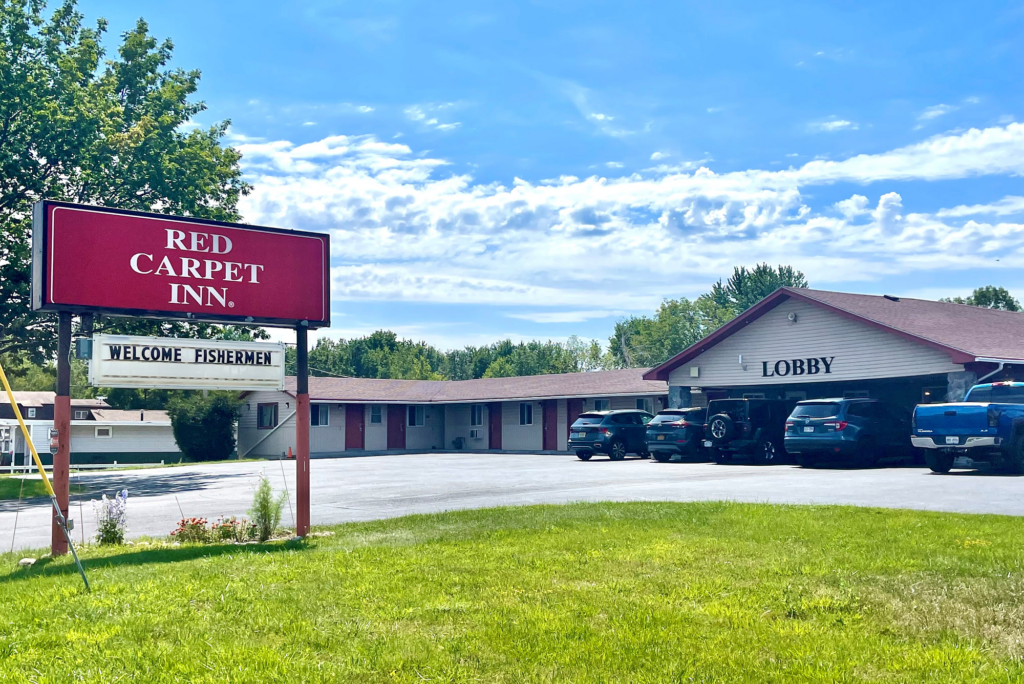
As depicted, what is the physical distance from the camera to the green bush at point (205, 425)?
1684 inches

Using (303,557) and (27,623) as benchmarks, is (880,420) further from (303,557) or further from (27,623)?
(27,623)

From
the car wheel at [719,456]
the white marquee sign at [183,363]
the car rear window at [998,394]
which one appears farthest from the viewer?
the car wheel at [719,456]

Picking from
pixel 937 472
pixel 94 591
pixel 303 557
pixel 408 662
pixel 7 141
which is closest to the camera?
pixel 408 662

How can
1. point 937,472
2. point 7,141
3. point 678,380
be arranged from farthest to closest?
point 678,380 → point 7,141 → point 937,472

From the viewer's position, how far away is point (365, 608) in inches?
289

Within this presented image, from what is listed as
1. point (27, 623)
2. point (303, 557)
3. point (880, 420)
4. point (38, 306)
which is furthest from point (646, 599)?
point (880, 420)

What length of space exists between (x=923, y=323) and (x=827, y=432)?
6.60m

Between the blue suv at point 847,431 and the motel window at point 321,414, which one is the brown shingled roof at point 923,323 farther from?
the motel window at point 321,414

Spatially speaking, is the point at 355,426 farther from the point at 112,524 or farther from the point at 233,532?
the point at 233,532

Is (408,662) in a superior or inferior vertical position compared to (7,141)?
inferior

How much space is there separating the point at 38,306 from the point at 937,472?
17.9m

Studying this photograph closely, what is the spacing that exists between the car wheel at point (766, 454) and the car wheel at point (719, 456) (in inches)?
30.7

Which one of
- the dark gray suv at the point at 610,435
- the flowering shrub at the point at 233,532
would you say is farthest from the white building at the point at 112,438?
the flowering shrub at the point at 233,532

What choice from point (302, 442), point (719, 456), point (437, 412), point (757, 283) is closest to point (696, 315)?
point (757, 283)
